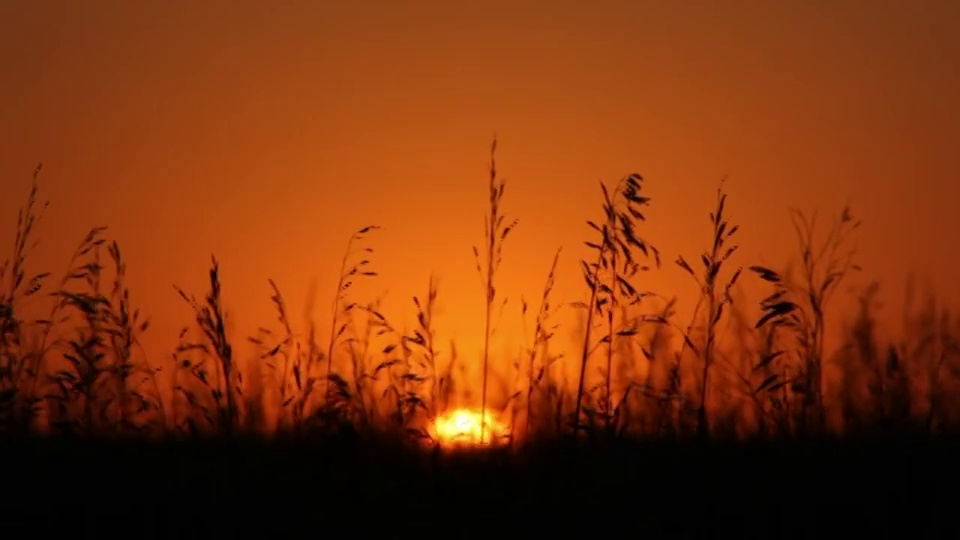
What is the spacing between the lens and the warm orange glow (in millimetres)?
5309

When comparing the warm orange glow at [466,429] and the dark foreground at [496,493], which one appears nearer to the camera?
the dark foreground at [496,493]

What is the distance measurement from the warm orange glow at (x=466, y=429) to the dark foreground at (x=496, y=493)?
0.34 metres

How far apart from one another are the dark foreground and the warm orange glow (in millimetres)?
342

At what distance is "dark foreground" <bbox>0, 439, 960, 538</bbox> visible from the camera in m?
4.08

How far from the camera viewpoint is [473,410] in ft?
19.9

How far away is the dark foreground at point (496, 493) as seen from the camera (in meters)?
4.08

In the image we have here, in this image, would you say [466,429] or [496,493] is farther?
[466,429]

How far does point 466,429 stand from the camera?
18.8ft

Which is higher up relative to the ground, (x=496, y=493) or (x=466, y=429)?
(x=466, y=429)

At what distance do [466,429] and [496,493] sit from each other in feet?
4.31

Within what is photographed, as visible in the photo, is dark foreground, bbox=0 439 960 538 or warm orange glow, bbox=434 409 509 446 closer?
dark foreground, bbox=0 439 960 538

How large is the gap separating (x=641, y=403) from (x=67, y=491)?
2.50 m

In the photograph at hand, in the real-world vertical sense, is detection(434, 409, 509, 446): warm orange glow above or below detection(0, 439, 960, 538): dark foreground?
above

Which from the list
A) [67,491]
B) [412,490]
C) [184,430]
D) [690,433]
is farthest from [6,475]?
[690,433]
